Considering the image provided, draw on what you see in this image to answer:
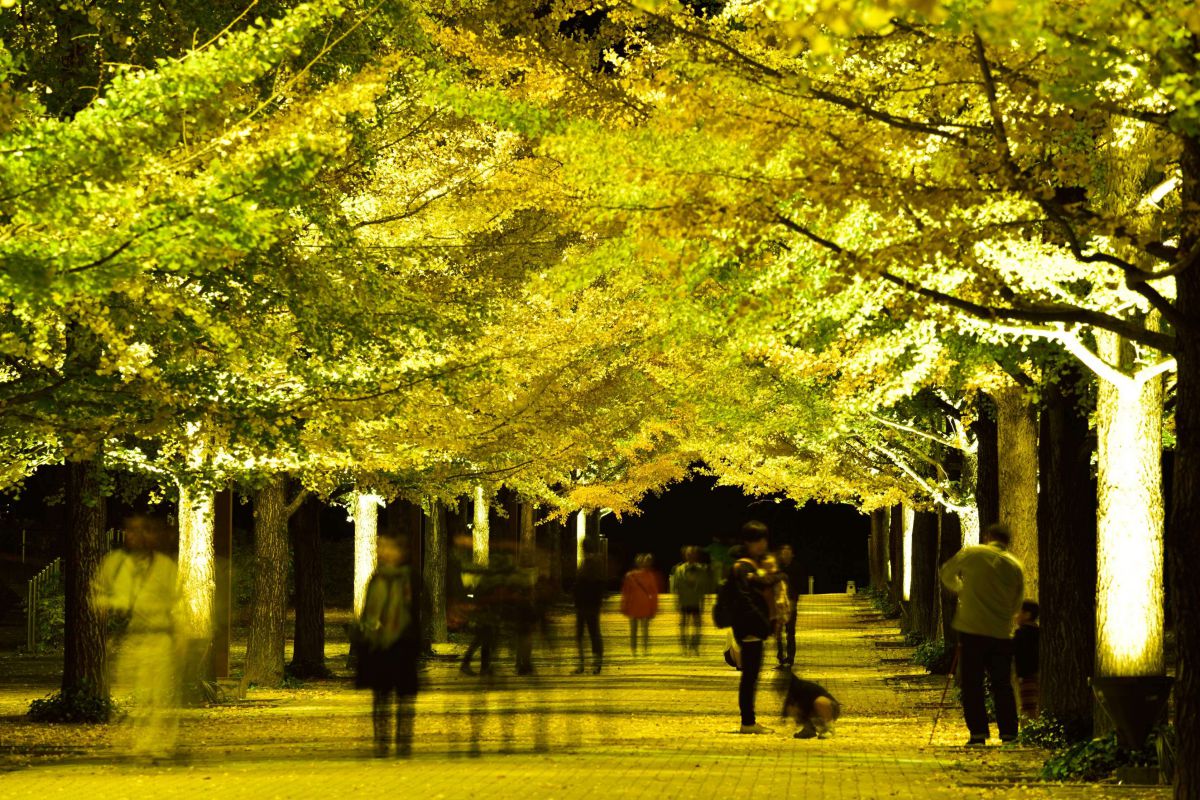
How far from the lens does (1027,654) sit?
16406mm

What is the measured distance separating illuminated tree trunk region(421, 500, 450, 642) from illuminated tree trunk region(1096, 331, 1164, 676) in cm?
2067

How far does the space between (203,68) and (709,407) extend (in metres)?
20.5

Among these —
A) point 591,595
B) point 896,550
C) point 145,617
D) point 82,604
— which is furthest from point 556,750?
point 896,550

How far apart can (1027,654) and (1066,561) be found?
2.85 m

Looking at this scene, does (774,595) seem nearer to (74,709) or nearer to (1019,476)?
(1019,476)

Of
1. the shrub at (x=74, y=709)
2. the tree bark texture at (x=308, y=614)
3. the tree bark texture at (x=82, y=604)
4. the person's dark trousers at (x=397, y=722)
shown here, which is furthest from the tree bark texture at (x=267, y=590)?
the person's dark trousers at (x=397, y=722)

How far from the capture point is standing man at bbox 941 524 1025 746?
13.1 metres

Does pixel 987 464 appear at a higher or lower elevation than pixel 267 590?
higher

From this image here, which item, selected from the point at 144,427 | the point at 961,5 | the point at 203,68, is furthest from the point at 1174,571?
the point at 144,427

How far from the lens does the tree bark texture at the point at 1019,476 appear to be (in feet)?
59.6

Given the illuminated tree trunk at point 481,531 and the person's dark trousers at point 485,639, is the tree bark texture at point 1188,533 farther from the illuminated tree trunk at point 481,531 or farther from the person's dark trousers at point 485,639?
the illuminated tree trunk at point 481,531

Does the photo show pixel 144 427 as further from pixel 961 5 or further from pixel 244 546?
pixel 244 546

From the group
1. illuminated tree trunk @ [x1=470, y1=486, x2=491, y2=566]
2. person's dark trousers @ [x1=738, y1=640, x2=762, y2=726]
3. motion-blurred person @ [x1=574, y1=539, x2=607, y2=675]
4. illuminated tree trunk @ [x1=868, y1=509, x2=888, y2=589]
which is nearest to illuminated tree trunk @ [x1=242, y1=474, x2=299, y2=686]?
motion-blurred person @ [x1=574, y1=539, x2=607, y2=675]

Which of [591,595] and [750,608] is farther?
[591,595]
